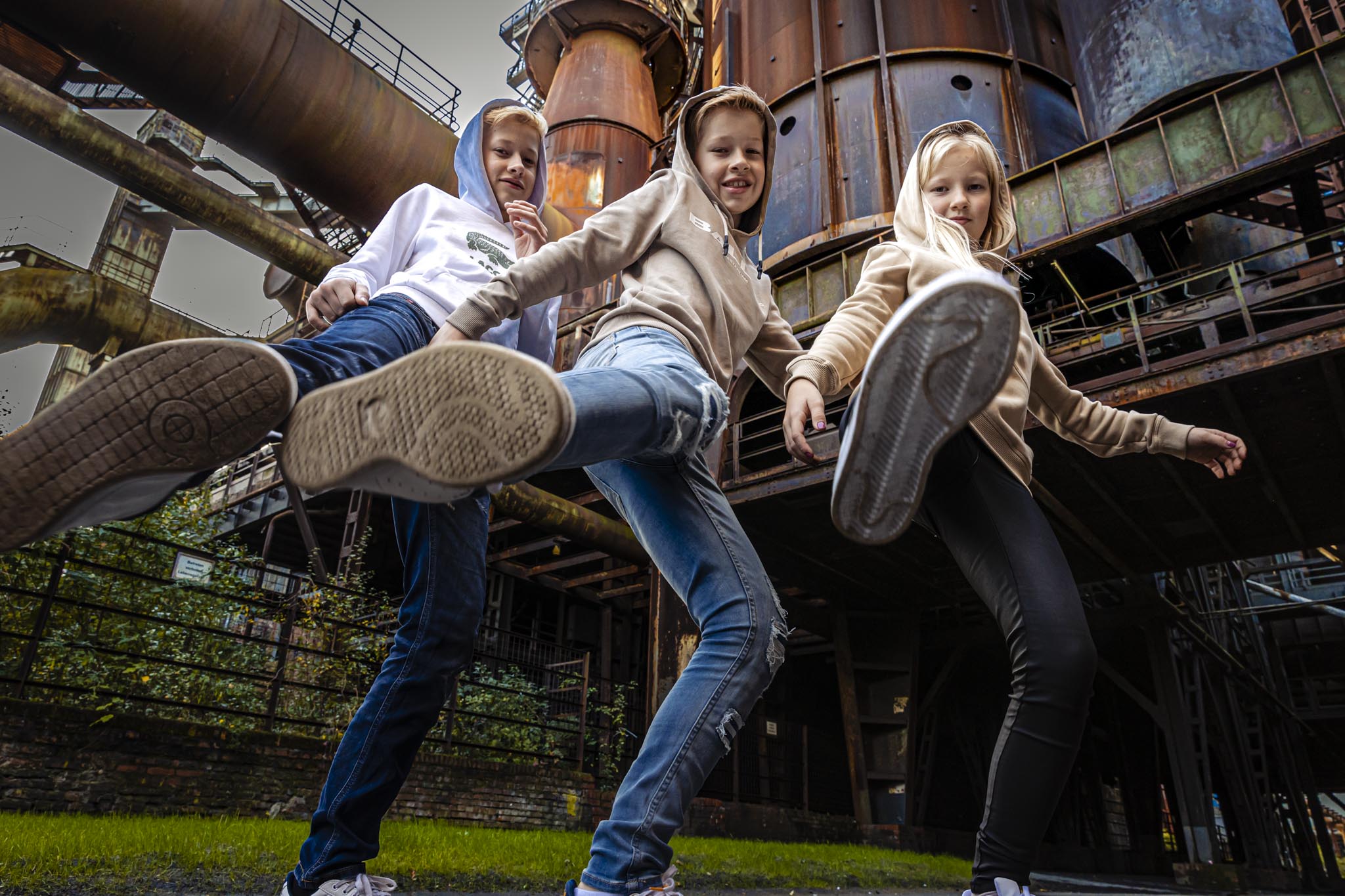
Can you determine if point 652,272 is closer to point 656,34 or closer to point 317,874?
point 317,874

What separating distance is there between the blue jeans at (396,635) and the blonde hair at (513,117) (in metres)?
0.76

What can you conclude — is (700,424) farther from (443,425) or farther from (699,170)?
(699,170)

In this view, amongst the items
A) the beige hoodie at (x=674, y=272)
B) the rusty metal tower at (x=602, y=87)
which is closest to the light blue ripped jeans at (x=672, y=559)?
the beige hoodie at (x=674, y=272)

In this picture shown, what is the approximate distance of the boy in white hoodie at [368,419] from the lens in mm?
1315

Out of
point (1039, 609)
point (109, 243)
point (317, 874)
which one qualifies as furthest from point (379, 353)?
point (109, 243)

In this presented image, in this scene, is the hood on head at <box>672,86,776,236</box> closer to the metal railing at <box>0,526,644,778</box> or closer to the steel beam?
the metal railing at <box>0,526,644,778</box>

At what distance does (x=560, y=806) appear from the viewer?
809cm

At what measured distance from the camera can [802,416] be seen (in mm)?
1824

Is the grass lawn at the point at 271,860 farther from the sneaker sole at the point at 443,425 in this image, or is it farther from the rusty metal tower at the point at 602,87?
the rusty metal tower at the point at 602,87

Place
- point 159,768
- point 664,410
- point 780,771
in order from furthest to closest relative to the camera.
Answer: point 780,771
point 159,768
point 664,410

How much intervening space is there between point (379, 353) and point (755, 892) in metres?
3.41

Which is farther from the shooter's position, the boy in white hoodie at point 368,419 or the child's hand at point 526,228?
the child's hand at point 526,228

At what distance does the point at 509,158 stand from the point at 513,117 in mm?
119

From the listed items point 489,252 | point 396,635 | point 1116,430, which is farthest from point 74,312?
point 1116,430
